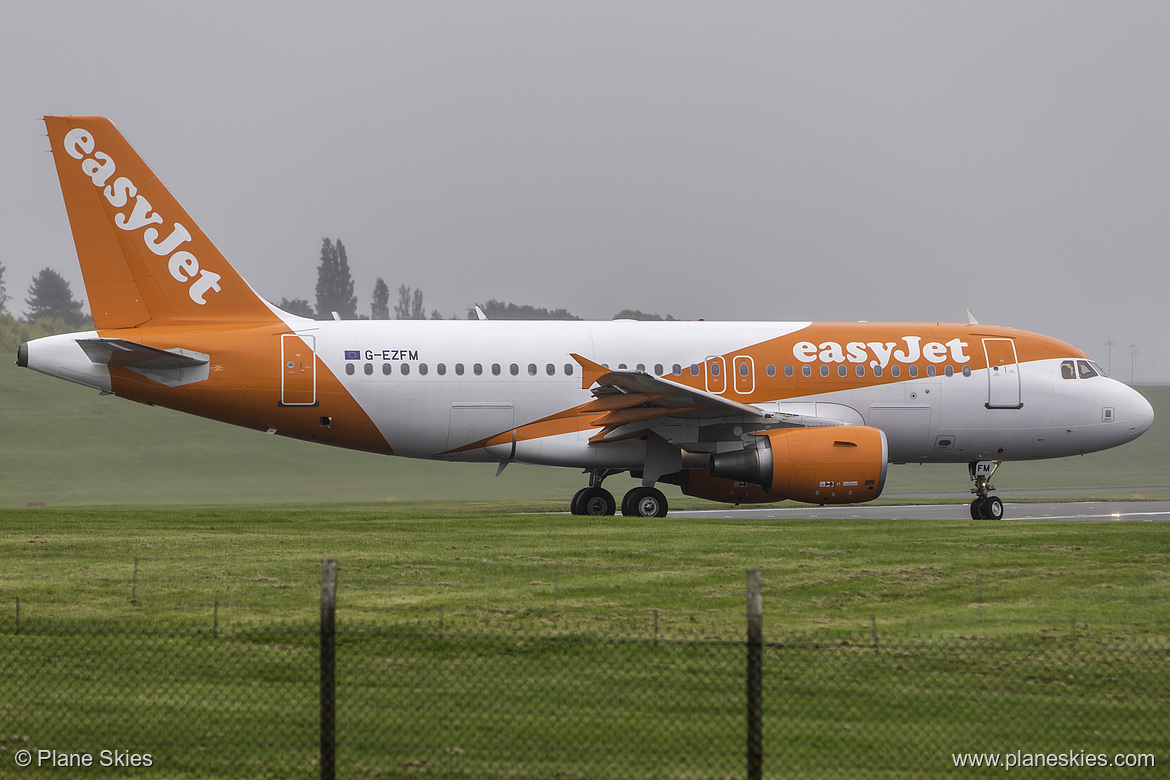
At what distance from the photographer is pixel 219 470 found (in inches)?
1639

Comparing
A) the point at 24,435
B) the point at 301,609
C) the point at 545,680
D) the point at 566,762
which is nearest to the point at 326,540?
the point at 301,609

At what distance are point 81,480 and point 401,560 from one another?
30136mm

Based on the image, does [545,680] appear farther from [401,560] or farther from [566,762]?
[401,560]

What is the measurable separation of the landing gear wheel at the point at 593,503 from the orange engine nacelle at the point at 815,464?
3068 millimetres

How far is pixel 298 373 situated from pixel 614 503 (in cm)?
683

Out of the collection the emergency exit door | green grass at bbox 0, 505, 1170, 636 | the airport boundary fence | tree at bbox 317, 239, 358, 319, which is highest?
tree at bbox 317, 239, 358, 319

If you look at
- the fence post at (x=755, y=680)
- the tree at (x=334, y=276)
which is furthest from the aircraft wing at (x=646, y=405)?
the tree at (x=334, y=276)

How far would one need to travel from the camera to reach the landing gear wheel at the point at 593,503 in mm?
24625

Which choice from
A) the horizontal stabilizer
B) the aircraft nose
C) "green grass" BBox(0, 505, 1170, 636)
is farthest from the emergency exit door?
the aircraft nose

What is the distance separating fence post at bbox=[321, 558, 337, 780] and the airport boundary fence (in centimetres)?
2

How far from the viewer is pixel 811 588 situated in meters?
14.7

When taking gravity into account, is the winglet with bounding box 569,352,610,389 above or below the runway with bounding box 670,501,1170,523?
above

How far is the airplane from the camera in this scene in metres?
22.5

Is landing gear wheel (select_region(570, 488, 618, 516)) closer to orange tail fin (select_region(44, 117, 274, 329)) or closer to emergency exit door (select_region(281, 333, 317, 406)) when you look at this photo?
emergency exit door (select_region(281, 333, 317, 406))
